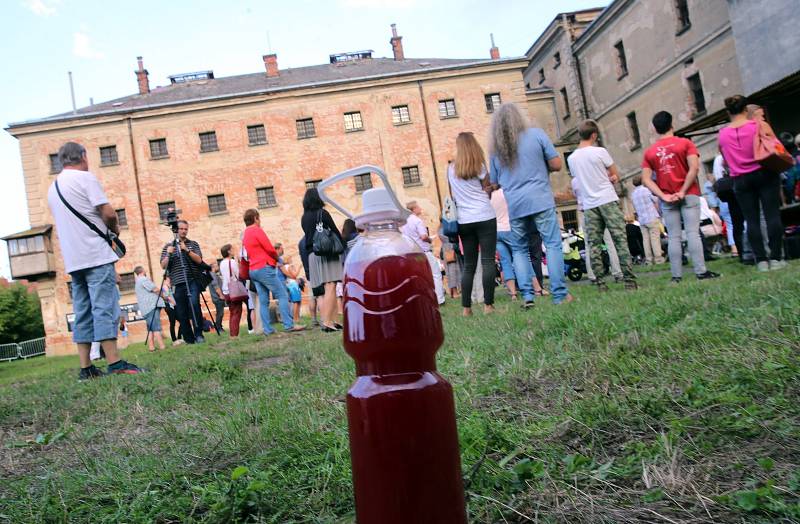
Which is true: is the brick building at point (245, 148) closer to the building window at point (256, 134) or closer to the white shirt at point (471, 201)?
the building window at point (256, 134)

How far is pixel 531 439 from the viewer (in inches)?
79.4

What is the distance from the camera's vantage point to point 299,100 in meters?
34.6

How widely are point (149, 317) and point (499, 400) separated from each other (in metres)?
10.2

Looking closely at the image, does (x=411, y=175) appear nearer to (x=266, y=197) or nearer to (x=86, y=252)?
(x=266, y=197)

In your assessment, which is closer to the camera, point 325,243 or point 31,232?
point 325,243

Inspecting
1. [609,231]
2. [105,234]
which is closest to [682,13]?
[609,231]

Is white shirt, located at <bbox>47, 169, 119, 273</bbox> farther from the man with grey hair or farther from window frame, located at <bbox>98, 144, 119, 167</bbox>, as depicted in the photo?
window frame, located at <bbox>98, 144, 119, 167</bbox>

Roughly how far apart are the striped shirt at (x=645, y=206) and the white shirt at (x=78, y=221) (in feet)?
37.7

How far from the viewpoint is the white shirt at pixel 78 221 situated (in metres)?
5.48

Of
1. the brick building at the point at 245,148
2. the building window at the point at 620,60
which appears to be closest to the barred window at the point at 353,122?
the brick building at the point at 245,148

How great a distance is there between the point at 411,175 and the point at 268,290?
25569 mm

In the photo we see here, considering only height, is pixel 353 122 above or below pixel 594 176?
above

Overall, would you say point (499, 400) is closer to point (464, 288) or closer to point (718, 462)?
point (718, 462)

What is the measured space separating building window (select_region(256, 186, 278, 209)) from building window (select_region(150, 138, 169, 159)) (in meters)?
5.38
